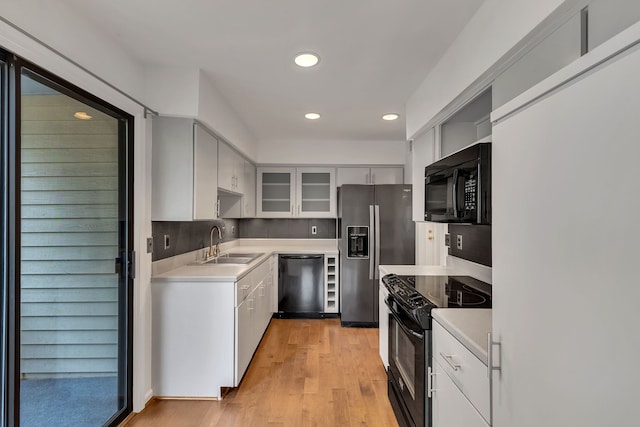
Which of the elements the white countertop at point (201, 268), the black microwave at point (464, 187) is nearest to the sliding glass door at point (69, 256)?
the white countertop at point (201, 268)

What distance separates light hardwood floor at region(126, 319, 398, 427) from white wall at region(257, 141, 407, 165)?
235 cm

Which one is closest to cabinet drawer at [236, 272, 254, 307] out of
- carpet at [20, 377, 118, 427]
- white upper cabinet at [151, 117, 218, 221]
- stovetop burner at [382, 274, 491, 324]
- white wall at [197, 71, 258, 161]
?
white upper cabinet at [151, 117, 218, 221]

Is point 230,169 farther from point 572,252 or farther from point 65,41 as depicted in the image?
point 572,252

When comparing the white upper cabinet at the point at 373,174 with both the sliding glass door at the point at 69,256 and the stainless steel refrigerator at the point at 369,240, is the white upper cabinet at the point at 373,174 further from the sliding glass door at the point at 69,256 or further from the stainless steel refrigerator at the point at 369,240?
the sliding glass door at the point at 69,256

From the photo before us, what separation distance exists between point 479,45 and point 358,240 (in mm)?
2678

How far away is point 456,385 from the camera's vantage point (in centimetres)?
133

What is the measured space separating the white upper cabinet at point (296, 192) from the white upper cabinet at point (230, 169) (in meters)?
0.82

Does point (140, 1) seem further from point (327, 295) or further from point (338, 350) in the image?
point (327, 295)

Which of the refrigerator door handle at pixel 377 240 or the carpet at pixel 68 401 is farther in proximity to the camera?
the refrigerator door handle at pixel 377 240

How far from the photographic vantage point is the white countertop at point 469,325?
116 centimetres

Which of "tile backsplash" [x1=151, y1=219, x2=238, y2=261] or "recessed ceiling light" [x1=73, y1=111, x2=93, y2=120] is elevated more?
"recessed ceiling light" [x1=73, y1=111, x2=93, y2=120]

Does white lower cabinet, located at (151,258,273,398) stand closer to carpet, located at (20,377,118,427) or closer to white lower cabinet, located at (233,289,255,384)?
white lower cabinet, located at (233,289,255,384)

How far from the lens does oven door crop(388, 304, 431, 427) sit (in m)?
1.64

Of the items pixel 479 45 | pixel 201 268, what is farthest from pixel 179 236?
pixel 479 45
